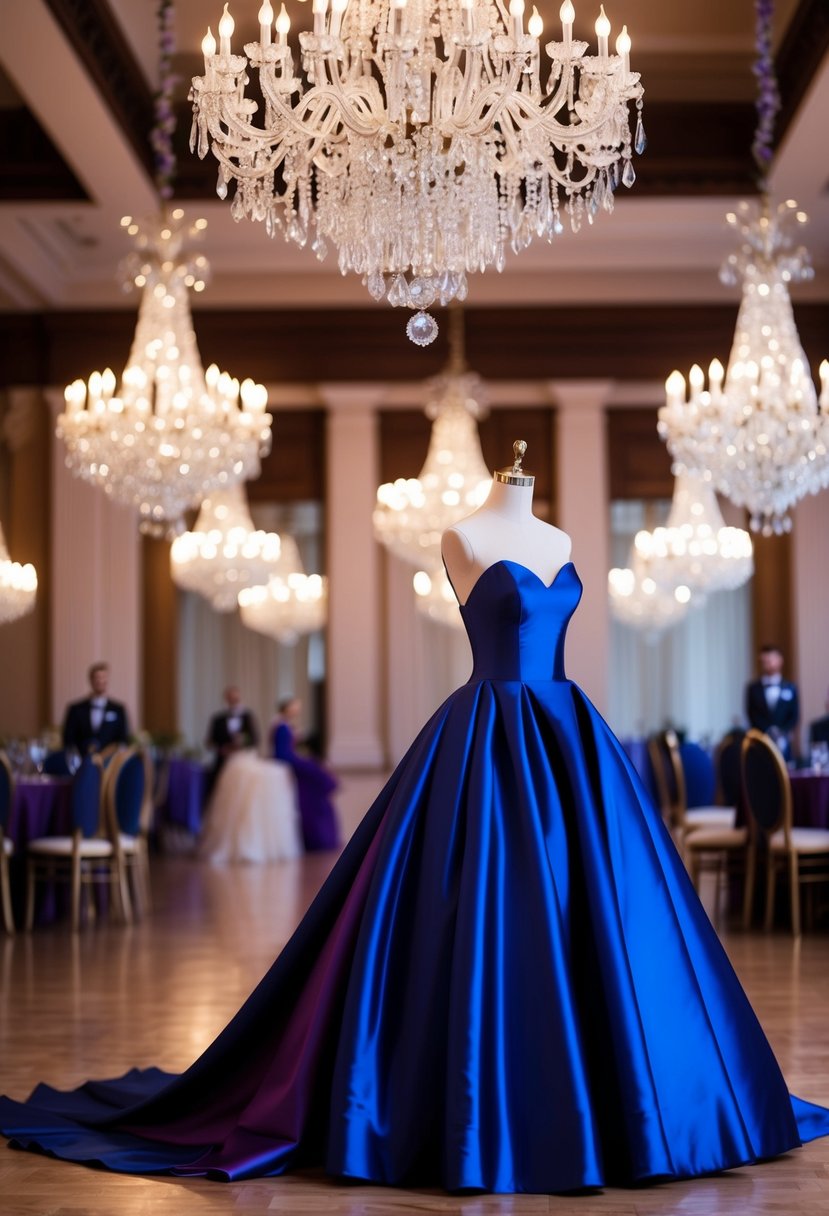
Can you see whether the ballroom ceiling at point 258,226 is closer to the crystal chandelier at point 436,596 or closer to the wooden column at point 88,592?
the wooden column at point 88,592

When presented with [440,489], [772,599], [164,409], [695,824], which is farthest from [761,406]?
[772,599]

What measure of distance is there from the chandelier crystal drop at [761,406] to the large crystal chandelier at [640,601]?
4.72 metres

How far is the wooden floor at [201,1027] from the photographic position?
9.84ft

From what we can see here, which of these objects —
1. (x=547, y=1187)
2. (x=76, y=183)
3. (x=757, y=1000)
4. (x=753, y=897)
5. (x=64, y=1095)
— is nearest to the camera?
(x=547, y=1187)

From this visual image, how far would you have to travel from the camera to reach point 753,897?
299 inches

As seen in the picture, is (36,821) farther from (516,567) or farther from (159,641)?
(159,641)

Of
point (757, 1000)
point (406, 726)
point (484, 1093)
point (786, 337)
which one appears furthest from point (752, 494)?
point (406, 726)

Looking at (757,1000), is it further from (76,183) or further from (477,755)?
(76,183)

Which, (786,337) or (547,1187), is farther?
(786,337)

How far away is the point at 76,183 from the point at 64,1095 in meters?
7.31

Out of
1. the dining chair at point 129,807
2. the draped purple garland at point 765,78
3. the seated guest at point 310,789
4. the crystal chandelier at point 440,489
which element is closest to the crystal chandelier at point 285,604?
the seated guest at point 310,789

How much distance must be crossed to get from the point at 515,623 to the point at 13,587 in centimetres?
590

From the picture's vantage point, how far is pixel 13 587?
8773 millimetres

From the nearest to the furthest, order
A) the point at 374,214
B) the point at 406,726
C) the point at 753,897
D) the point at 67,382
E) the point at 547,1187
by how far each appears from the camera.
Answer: the point at 547,1187
the point at 374,214
the point at 753,897
the point at 67,382
the point at 406,726
